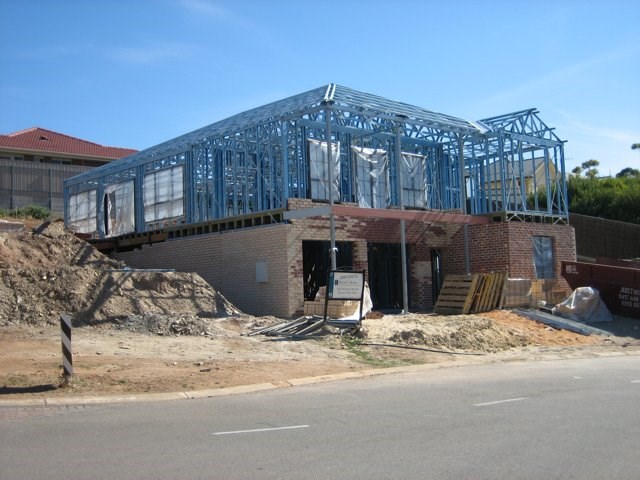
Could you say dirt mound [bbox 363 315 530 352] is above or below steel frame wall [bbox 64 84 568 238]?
below

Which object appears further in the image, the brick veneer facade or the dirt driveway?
the brick veneer facade

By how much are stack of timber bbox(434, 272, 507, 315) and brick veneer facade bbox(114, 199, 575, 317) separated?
262cm

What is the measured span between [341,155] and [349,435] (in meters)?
18.2

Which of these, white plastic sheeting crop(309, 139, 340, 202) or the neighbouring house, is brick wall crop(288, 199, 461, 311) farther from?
the neighbouring house

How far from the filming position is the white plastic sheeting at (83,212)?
31.9 m

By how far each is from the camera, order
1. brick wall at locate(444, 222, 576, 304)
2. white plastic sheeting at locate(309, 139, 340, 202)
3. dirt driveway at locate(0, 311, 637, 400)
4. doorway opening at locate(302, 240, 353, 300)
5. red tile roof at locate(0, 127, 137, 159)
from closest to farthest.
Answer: dirt driveway at locate(0, 311, 637, 400) < white plastic sheeting at locate(309, 139, 340, 202) < doorway opening at locate(302, 240, 353, 300) < brick wall at locate(444, 222, 576, 304) < red tile roof at locate(0, 127, 137, 159)

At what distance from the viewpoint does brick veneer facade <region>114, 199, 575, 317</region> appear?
20891mm

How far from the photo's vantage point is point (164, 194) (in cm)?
2681

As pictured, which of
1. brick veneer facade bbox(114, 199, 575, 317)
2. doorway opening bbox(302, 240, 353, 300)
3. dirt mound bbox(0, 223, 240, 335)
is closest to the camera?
dirt mound bbox(0, 223, 240, 335)

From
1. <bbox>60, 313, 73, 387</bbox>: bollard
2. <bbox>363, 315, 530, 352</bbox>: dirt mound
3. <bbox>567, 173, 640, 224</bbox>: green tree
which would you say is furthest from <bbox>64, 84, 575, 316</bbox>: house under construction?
<bbox>567, 173, 640, 224</bbox>: green tree

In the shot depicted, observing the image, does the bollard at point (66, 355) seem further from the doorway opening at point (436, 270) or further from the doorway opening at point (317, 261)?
the doorway opening at point (436, 270)

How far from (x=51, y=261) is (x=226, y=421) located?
13922mm

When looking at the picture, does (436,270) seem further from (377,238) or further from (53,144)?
(53,144)

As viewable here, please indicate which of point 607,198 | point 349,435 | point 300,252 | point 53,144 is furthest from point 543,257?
point 53,144
